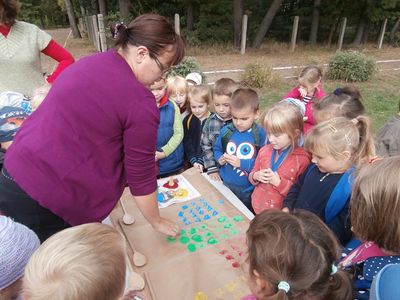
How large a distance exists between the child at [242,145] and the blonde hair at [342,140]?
1.93 feet

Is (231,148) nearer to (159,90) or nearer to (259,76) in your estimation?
(159,90)

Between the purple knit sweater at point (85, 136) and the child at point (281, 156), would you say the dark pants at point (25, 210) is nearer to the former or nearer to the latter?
the purple knit sweater at point (85, 136)

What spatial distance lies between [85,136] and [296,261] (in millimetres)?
931

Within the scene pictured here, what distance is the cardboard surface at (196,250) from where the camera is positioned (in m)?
1.41

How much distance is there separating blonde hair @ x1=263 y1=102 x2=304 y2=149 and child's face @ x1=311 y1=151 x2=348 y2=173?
1.02 ft

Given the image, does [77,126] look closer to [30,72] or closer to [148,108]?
[148,108]

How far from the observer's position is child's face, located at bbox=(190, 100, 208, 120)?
114 inches

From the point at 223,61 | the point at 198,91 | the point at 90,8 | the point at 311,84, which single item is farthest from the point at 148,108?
the point at 90,8

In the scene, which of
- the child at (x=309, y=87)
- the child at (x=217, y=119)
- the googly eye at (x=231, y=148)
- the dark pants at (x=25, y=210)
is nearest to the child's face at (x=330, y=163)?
the googly eye at (x=231, y=148)

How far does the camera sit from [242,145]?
2.41m

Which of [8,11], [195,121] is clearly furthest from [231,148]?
[8,11]

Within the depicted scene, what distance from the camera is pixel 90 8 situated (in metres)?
18.8

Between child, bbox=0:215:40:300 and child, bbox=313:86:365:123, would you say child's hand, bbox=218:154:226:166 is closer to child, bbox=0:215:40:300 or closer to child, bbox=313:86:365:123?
child, bbox=313:86:365:123

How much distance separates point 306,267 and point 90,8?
20735 millimetres
